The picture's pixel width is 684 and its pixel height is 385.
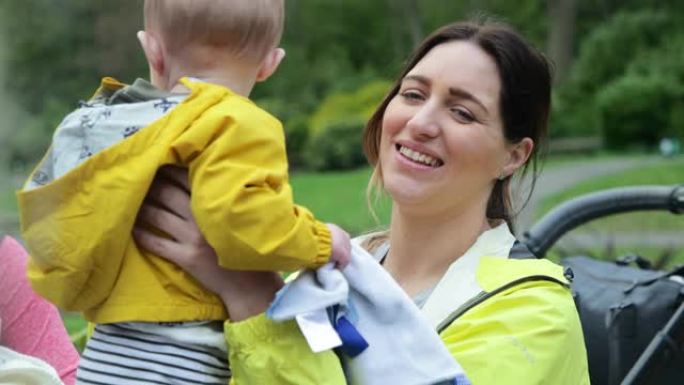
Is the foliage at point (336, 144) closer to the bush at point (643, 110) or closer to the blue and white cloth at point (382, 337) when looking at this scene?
the bush at point (643, 110)

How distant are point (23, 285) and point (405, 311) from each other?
2.73ft

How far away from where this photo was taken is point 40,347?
6.73 feet

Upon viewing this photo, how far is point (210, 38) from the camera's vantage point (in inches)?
53.6

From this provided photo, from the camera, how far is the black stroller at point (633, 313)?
2.38 meters

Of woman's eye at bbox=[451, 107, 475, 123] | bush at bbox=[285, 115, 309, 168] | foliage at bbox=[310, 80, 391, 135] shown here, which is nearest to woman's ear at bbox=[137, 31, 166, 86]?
woman's eye at bbox=[451, 107, 475, 123]

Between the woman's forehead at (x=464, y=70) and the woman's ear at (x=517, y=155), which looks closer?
the woman's forehead at (x=464, y=70)

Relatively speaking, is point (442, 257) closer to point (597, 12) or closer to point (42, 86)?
point (42, 86)

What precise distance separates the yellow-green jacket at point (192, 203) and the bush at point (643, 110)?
20.2 m

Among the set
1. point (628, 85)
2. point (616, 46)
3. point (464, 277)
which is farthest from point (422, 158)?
point (616, 46)

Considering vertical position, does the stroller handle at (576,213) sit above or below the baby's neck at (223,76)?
below

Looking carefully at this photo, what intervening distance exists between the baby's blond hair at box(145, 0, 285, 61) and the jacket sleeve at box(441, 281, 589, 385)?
587 mm

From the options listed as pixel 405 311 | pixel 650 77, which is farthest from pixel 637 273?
pixel 650 77

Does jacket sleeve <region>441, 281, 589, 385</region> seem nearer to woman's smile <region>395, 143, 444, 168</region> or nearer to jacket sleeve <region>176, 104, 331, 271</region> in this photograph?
woman's smile <region>395, 143, 444, 168</region>

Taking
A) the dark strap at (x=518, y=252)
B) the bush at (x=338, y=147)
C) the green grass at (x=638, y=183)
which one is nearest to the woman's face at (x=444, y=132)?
the dark strap at (x=518, y=252)
